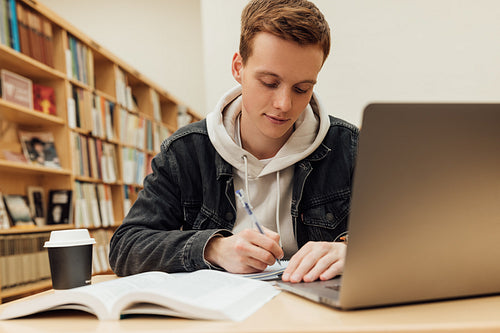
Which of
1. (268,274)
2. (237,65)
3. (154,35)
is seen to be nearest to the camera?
(268,274)

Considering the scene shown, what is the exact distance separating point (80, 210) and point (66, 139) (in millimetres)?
526

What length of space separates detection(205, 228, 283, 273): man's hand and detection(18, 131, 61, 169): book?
7.89 ft

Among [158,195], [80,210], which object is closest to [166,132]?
[80,210]

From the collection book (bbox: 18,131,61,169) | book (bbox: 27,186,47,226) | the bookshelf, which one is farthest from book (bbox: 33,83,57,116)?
book (bbox: 27,186,47,226)

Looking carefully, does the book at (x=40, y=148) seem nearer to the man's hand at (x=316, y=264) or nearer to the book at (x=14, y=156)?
the book at (x=14, y=156)

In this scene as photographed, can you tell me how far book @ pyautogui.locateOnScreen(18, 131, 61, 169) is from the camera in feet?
9.46

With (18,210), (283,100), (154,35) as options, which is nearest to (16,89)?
(18,210)

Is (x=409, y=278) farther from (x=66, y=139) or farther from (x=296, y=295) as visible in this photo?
(x=66, y=139)

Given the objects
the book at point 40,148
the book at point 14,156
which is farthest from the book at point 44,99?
the book at point 14,156

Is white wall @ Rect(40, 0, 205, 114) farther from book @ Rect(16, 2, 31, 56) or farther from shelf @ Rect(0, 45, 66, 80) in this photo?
book @ Rect(16, 2, 31, 56)

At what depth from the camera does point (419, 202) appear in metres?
0.49

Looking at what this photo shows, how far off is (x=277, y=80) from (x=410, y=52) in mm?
1187

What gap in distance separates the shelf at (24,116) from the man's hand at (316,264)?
2.33 meters

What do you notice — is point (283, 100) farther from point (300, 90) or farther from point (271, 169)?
point (271, 169)
